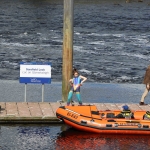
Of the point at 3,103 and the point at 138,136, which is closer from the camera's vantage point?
the point at 138,136

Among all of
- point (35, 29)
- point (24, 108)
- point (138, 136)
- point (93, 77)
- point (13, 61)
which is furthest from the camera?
point (35, 29)

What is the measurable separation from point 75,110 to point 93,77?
16.1 m

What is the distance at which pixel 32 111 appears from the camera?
73.4ft

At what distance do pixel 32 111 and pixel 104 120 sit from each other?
9.74ft

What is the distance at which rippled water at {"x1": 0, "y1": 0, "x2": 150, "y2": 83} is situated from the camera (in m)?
39.8

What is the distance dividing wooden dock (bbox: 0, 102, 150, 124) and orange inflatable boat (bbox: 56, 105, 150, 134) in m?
0.93

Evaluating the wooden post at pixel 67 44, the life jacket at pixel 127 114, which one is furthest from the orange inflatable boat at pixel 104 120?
the wooden post at pixel 67 44

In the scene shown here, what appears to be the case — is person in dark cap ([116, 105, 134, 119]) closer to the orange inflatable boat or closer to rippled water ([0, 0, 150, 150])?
the orange inflatable boat

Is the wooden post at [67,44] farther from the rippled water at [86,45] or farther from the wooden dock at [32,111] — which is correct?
the rippled water at [86,45]

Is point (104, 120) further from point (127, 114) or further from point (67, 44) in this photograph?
point (67, 44)

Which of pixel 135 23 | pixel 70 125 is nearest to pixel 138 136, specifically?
pixel 70 125

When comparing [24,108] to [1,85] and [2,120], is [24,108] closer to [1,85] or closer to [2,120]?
[2,120]

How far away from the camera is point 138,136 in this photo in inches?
803

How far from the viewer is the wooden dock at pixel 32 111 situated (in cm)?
2147
